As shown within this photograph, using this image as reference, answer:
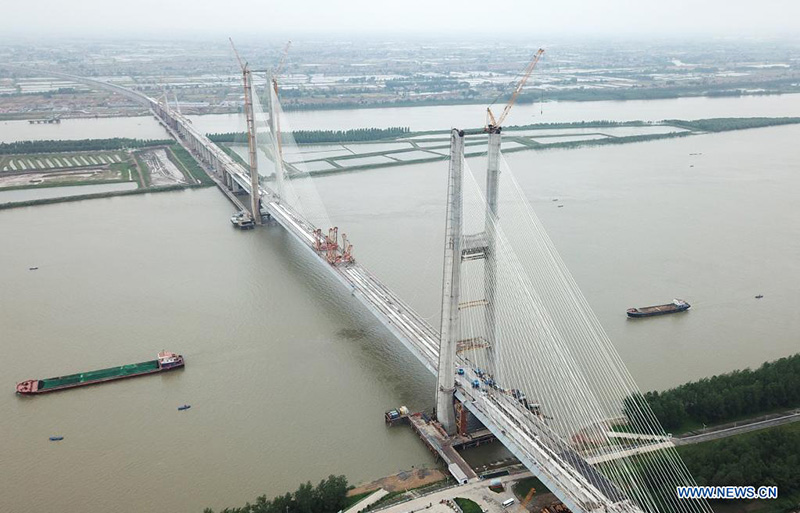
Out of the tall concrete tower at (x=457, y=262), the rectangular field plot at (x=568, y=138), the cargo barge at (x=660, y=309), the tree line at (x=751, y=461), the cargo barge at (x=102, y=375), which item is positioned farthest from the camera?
the rectangular field plot at (x=568, y=138)

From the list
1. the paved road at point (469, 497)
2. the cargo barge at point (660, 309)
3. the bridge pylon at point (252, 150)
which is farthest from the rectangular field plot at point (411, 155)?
the paved road at point (469, 497)

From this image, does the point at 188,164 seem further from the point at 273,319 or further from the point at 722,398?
the point at 722,398

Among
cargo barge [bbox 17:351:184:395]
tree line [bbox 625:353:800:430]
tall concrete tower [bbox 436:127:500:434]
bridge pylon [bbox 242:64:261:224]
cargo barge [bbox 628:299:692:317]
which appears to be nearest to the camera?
tall concrete tower [bbox 436:127:500:434]

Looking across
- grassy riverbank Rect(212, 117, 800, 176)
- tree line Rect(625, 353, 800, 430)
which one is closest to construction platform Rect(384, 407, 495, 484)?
tree line Rect(625, 353, 800, 430)

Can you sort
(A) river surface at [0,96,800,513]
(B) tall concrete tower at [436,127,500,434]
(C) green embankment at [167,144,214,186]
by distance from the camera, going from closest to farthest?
(B) tall concrete tower at [436,127,500,434], (A) river surface at [0,96,800,513], (C) green embankment at [167,144,214,186]

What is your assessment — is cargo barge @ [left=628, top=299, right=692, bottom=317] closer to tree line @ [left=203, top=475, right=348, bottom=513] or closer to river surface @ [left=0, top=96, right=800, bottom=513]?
river surface @ [left=0, top=96, right=800, bottom=513]

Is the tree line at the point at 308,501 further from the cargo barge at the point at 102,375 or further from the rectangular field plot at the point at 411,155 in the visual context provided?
the rectangular field plot at the point at 411,155
